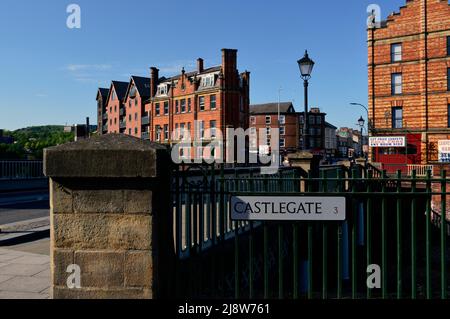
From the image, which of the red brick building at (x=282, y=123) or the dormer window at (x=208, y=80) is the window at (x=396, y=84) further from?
the red brick building at (x=282, y=123)

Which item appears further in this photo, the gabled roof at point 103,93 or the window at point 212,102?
the gabled roof at point 103,93

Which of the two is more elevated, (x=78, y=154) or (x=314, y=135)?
(x=314, y=135)

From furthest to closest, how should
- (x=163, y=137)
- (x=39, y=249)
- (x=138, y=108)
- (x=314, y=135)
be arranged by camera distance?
1. (x=314, y=135)
2. (x=138, y=108)
3. (x=163, y=137)
4. (x=39, y=249)

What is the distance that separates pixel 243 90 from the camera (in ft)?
170

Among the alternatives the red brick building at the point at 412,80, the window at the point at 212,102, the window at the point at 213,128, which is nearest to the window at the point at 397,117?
the red brick building at the point at 412,80

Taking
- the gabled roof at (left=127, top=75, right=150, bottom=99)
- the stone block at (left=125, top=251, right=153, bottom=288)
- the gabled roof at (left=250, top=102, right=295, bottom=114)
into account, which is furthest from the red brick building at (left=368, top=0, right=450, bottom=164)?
the gabled roof at (left=250, top=102, right=295, bottom=114)

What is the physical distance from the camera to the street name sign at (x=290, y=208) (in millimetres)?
3881

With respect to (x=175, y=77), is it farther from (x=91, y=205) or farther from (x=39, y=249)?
(x=91, y=205)

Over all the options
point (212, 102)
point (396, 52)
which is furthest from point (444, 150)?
point (212, 102)

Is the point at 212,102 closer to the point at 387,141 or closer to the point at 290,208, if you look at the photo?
the point at 387,141

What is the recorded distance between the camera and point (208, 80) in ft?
166

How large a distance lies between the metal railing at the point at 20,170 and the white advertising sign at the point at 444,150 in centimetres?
3160
